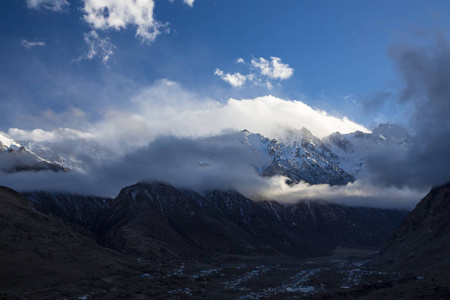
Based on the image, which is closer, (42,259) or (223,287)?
(42,259)

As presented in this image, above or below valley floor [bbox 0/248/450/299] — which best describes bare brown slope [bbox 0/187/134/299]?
above

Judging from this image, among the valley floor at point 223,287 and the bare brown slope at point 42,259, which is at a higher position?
the bare brown slope at point 42,259

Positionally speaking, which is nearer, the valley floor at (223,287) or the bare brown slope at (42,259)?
the valley floor at (223,287)

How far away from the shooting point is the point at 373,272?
196750mm

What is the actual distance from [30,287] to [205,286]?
70624mm

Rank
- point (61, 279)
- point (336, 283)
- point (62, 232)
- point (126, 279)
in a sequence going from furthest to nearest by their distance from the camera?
point (62, 232)
point (336, 283)
point (126, 279)
point (61, 279)

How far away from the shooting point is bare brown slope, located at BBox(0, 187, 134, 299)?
13112cm

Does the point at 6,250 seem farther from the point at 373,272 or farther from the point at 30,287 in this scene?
the point at 373,272

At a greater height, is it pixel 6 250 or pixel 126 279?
pixel 6 250

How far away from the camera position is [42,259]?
505ft

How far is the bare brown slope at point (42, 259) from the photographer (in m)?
131

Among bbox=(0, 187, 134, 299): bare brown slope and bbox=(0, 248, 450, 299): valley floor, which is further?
bbox=(0, 187, 134, 299): bare brown slope

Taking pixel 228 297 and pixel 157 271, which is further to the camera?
pixel 157 271

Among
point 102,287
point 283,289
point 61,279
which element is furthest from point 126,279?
point 283,289
